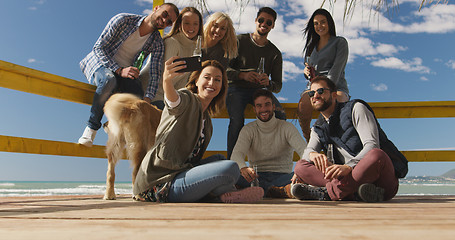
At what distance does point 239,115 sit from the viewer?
3.54 meters

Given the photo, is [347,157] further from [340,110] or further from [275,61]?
[275,61]

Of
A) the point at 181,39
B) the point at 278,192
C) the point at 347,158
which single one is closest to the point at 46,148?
the point at 181,39

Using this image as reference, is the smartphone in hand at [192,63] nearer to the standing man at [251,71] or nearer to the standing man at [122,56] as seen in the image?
the standing man at [122,56]

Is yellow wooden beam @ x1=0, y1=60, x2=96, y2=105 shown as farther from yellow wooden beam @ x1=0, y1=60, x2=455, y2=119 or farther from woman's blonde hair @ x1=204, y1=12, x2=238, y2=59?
woman's blonde hair @ x1=204, y1=12, x2=238, y2=59

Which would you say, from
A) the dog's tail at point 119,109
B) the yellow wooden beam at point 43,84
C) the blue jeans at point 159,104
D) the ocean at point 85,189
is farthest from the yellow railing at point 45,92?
the ocean at point 85,189

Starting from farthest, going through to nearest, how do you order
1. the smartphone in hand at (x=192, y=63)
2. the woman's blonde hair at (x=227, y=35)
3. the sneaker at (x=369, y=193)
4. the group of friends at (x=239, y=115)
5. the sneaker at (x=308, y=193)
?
the woman's blonde hair at (x=227, y=35), the sneaker at (x=308, y=193), the sneaker at (x=369, y=193), the group of friends at (x=239, y=115), the smartphone in hand at (x=192, y=63)

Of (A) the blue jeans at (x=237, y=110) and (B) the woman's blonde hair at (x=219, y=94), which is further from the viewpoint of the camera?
(A) the blue jeans at (x=237, y=110)

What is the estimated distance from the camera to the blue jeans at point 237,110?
11.5 ft

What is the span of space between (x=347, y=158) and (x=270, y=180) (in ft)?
2.61

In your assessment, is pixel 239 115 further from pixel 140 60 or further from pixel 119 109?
pixel 119 109

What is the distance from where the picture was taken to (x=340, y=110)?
275 cm

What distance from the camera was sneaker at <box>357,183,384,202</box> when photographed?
2.43 meters

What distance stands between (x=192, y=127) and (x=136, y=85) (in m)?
1.16

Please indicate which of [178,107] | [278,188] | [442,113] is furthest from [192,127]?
[442,113]
